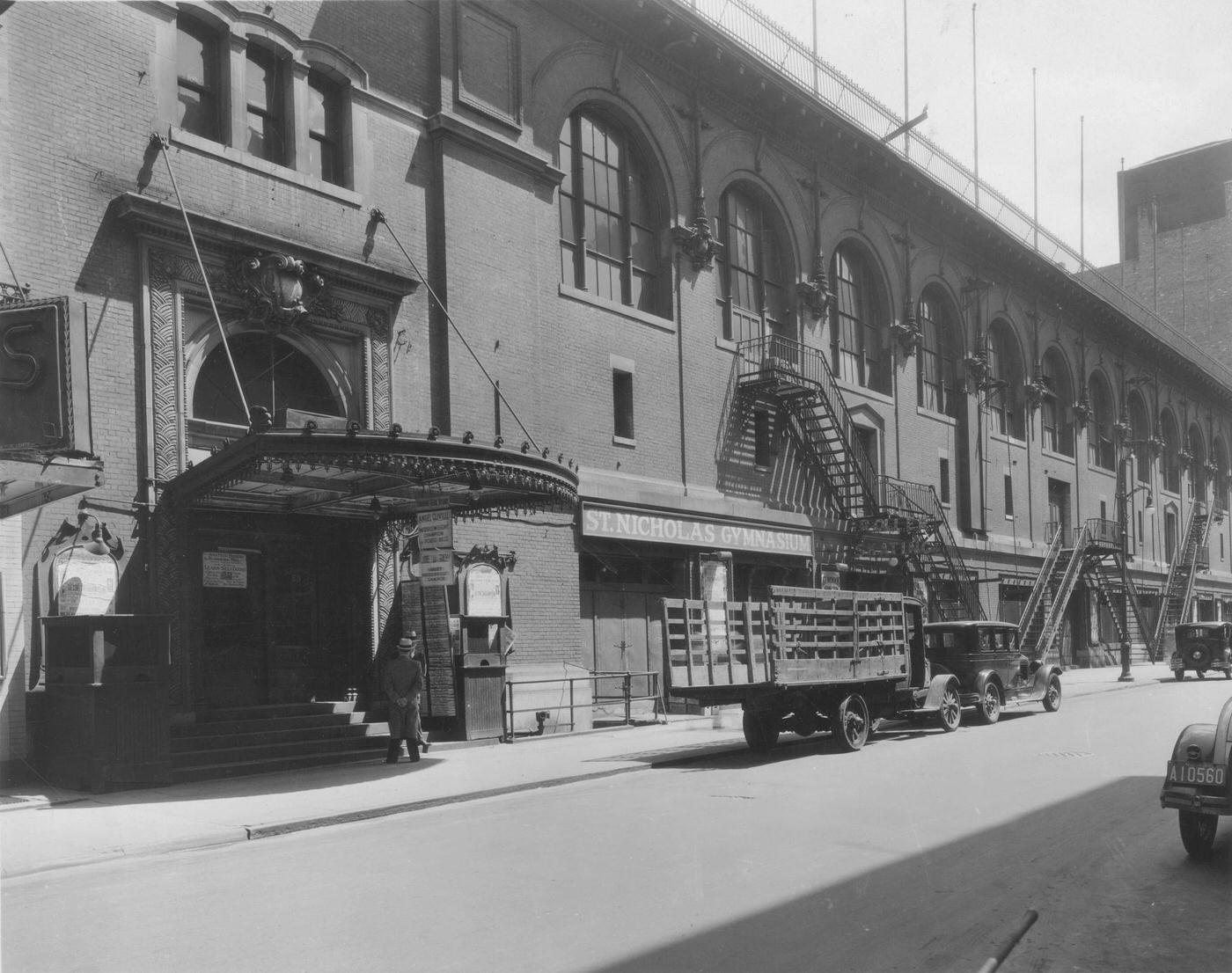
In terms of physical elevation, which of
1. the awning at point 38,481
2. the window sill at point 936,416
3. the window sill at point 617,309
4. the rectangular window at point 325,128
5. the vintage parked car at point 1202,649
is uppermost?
the rectangular window at point 325,128

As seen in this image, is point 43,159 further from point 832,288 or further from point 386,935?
point 832,288

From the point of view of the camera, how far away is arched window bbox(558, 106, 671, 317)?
22.8 m

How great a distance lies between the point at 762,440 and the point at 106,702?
17225 mm

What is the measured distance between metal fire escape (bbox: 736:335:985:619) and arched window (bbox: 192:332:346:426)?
1148 cm

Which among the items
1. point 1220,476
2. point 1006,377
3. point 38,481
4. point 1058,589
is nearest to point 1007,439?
point 1006,377

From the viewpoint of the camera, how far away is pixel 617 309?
74.9 feet

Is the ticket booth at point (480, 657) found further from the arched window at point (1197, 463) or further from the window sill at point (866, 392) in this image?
the arched window at point (1197, 463)

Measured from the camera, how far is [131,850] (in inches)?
380

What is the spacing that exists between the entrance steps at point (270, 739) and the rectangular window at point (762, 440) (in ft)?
41.6

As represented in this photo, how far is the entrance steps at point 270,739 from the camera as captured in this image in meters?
14.2

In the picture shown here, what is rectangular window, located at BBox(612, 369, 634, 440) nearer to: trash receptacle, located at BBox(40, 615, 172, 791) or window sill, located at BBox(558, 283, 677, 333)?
window sill, located at BBox(558, 283, 677, 333)

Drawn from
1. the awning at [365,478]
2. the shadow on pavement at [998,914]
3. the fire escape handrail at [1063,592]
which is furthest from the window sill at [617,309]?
the fire escape handrail at [1063,592]

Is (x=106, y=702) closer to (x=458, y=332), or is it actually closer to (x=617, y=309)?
(x=458, y=332)

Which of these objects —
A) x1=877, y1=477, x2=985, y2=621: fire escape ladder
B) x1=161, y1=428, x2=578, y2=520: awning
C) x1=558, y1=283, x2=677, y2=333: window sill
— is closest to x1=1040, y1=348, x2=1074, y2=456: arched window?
x1=877, y1=477, x2=985, y2=621: fire escape ladder
